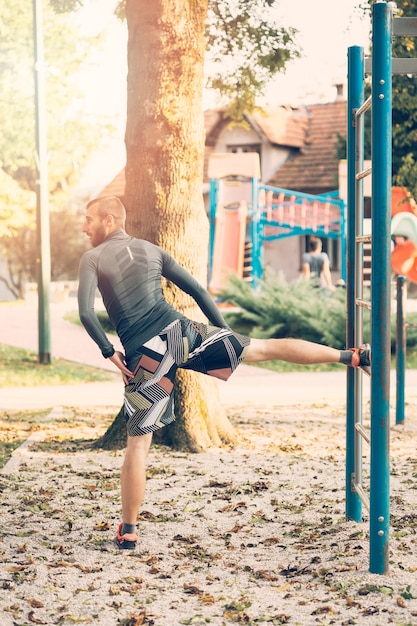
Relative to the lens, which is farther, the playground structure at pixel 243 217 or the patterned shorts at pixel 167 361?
the playground structure at pixel 243 217

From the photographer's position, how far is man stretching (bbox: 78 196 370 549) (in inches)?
204

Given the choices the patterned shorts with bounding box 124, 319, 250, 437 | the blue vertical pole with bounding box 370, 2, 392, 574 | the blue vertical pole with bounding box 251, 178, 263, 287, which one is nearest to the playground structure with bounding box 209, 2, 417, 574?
the blue vertical pole with bounding box 370, 2, 392, 574

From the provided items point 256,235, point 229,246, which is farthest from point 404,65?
point 229,246

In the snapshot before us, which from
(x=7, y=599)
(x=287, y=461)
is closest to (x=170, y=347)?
(x=7, y=599)

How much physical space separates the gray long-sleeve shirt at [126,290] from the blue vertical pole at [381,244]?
3.74ft

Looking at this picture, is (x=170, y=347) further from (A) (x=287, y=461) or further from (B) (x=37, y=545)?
(A) (x=287, y=461)

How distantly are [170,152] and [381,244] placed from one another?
13.1 feet

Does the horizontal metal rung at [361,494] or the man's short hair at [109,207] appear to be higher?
the man's short hair at [109,207]

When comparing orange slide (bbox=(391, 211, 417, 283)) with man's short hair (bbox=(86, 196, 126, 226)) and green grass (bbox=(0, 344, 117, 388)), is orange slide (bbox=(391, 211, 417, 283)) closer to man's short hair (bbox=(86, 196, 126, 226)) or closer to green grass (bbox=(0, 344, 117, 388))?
green grass (bbox=(0, 344, 117, 388))

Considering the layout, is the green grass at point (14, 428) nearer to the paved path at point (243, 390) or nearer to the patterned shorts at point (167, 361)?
the paved path at point (243, 390)

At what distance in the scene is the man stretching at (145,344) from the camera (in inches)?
204

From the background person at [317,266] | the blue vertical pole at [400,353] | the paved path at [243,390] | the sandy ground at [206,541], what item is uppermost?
the background person at [317,266]

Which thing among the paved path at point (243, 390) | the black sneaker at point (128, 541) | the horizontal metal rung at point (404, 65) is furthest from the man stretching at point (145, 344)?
the paved path at point (243, 390)

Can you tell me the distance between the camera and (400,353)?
988 cm
